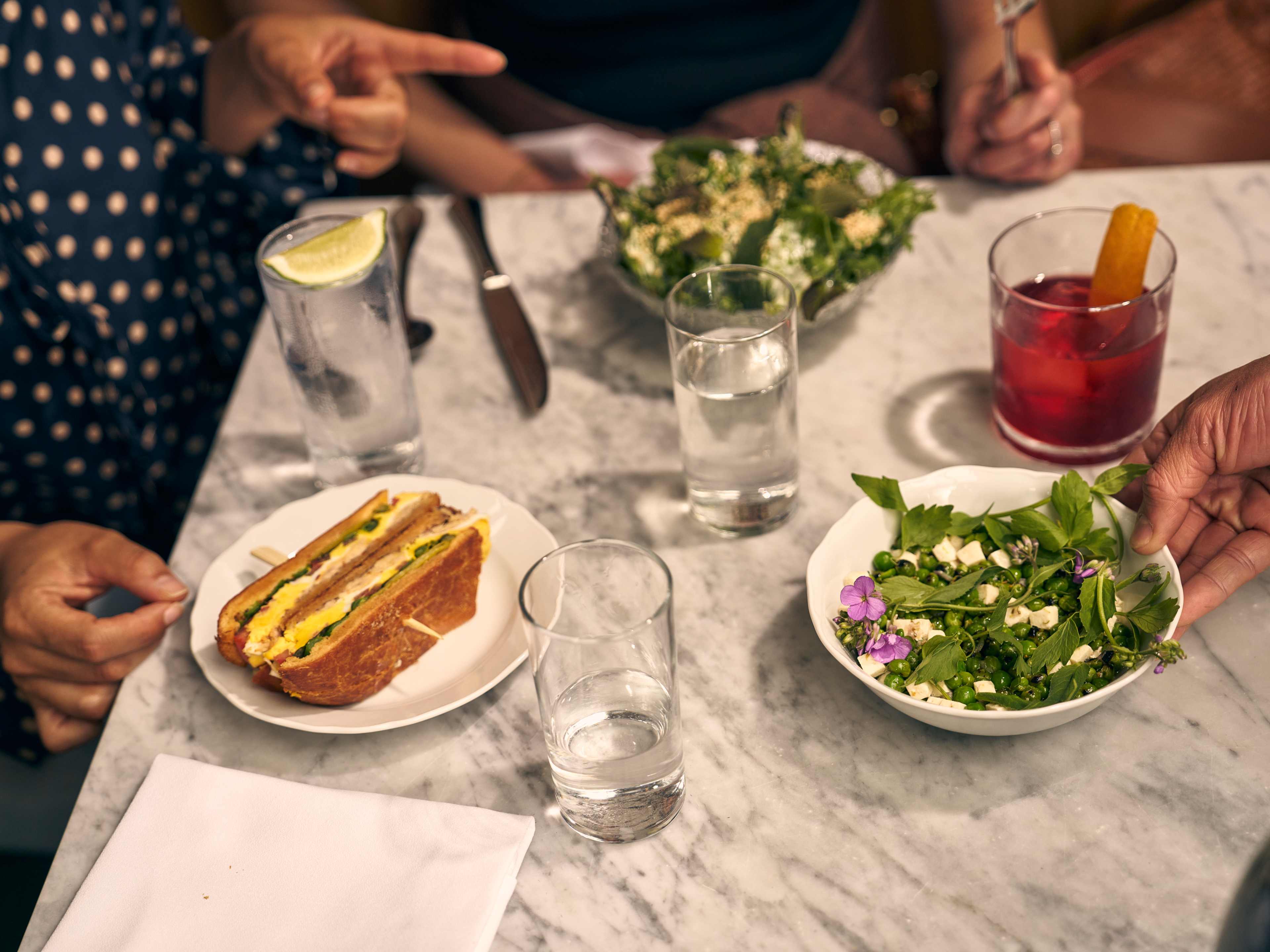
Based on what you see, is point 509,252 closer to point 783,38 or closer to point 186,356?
point 186,356

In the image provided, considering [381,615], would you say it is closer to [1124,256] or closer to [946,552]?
[946,552]

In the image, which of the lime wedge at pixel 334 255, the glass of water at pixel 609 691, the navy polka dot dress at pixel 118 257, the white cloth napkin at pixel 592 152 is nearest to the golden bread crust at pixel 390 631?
the glass of water at pixel 609 691

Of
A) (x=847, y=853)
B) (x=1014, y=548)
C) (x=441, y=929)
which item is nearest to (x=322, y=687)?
(x=441, y=929)

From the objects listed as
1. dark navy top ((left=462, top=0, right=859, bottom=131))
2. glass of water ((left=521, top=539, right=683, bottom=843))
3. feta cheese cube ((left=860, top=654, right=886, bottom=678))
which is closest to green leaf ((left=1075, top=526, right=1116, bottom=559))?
feta cheese cube ((left=860, top=654, right=886, bottom=678))

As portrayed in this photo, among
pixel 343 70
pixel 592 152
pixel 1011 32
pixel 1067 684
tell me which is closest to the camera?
pixel 1067 684

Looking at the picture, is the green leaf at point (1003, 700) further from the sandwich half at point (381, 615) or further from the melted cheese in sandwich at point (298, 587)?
the melted cheese in sandwich at point (298, 587)

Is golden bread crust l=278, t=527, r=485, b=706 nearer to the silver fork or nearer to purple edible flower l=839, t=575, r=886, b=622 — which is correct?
purple edible flower l=839, t=575, r=886, b=622

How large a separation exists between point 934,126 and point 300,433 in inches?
52.9

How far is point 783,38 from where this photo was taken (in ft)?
6.86

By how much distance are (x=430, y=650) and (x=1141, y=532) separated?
2.05 ft

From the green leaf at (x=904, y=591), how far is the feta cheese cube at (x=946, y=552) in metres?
0.05

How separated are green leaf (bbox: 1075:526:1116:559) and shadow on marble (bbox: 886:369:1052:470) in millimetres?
193

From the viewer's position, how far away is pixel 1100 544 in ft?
2.92

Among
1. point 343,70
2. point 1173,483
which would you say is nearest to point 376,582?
point 1173,483
